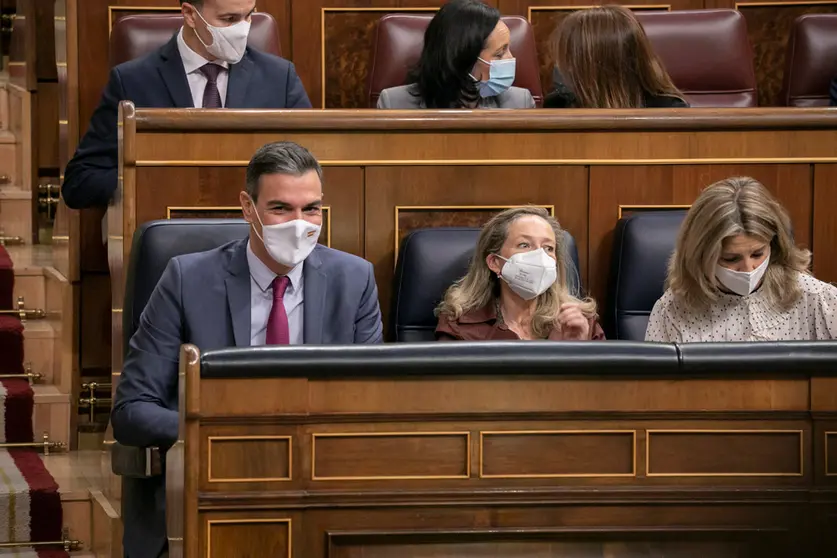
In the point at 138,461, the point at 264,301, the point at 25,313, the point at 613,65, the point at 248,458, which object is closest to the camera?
the point at 248,458

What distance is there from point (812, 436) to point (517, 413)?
184 mm

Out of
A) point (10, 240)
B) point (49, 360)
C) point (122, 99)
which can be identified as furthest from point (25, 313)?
point (122, 99)

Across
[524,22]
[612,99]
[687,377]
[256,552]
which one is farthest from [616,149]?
[256,552]

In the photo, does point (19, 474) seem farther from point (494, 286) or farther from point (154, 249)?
point (494, 286)

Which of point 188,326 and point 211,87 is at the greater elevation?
point 211,87

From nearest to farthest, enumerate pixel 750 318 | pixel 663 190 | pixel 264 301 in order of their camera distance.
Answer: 1. pixel 264 301
2. pixel 750 318
3. pixel 663 190

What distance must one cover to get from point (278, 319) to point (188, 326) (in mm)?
72

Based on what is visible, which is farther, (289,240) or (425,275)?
(425,275)

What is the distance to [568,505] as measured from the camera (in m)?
0.87

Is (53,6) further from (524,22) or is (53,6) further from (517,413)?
(517,413)

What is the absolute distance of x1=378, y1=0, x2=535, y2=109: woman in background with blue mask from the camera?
1570 millimetres

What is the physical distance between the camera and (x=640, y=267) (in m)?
1.36

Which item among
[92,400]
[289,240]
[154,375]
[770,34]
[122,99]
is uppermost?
[770,34]

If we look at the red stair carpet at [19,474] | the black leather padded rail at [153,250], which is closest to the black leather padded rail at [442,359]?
the black leather padded rail at [153,250]
